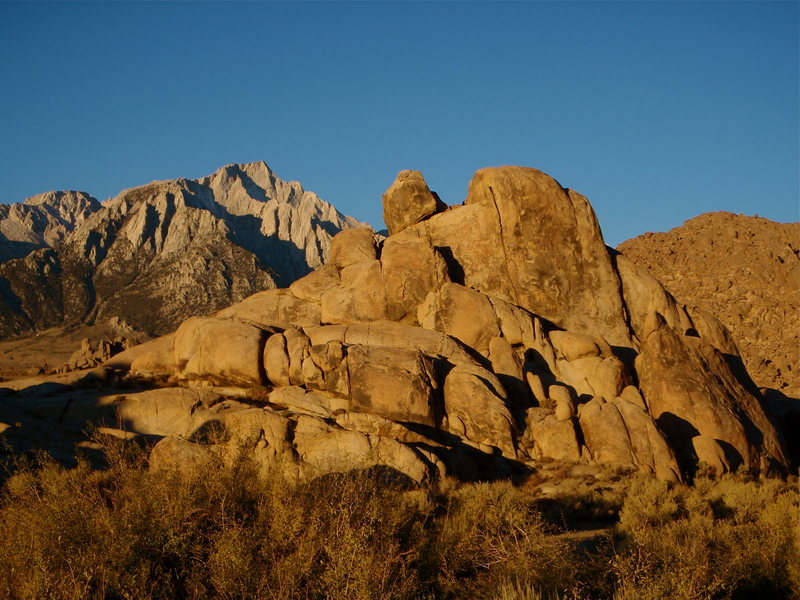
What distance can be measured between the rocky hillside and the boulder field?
1093 inches

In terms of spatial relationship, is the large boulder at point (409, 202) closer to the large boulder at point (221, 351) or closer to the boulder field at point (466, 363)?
the boulder field at point (466, 363)

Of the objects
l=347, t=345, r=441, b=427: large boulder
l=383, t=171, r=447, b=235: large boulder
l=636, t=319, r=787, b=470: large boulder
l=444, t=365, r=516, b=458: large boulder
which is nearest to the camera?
l=444, t=365, r=516, b=458: large boulder

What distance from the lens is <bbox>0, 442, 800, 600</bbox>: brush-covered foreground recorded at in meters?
7.79

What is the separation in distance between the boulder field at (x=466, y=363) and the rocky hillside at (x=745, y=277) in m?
27.8

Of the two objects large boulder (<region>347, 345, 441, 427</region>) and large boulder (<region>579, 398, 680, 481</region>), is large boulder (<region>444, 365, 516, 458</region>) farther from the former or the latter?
large boulder (<region>579, 398, 680, 481</region>)

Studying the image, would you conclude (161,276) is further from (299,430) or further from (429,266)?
(299,430)

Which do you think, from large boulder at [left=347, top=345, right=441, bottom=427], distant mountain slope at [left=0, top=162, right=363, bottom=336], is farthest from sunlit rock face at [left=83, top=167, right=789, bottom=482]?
distant mountain slope at [left=0, top=162, right=363, bottom=336]

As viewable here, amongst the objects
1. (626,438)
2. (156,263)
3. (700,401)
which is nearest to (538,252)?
(700,401)

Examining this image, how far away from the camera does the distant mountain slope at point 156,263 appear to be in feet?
342

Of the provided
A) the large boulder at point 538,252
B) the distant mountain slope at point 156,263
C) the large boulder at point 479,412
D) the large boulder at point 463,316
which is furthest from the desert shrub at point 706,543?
the distant mountain slope at point 156,263

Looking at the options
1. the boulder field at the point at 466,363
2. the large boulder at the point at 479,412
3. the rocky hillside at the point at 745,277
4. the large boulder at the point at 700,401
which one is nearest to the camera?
the boulder field at the point at 466,363

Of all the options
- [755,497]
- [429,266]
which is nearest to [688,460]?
[755,497]

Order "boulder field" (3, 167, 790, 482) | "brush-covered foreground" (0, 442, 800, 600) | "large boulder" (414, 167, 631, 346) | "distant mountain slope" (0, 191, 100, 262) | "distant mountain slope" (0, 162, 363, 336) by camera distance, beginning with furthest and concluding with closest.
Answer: "distant mountain slope" (0, 191, 100, 262) < "distant mountain slope" (0, 162, 363, 336) < "large boulder" (414, 167, 631, 346) < "boulder field" (3, 167, 790, 482) < "brush-covered foreground" (0, 442, 800, 600)

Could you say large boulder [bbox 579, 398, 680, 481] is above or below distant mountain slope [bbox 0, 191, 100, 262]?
below
